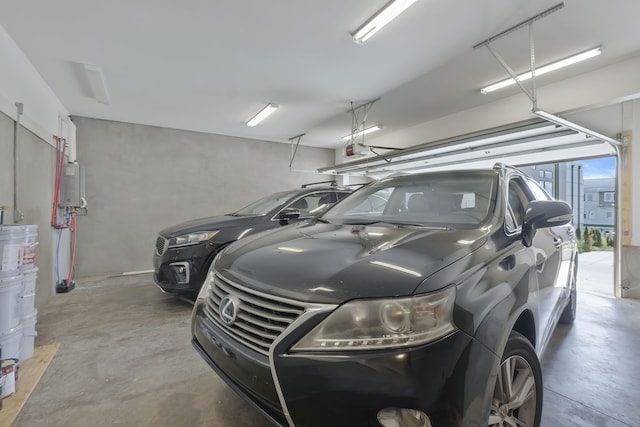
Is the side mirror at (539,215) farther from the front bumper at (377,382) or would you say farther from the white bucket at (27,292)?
the white bucket at (27,292)

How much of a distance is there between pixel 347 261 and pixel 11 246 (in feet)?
8.19

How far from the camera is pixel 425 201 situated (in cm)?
197

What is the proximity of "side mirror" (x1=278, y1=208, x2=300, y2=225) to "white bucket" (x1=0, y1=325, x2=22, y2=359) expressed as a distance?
2.29m

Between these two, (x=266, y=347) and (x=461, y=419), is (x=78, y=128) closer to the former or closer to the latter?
(x=266, y=347)

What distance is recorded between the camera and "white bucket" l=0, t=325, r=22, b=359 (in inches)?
80.2

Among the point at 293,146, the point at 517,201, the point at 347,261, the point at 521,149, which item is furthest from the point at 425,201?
the point at 293,146

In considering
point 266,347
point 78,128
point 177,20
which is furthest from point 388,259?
point 78,128

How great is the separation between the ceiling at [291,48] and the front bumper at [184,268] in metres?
2.33

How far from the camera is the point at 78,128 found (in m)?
5.59

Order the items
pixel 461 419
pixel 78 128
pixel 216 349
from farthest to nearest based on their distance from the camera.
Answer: pixel 78 128 < pixel 216 349 < pixel 461 419

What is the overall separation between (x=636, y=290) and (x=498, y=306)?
15.6ft

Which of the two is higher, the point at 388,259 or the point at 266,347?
the point at 388,259

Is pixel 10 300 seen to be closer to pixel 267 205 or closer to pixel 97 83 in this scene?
pixel 267 205

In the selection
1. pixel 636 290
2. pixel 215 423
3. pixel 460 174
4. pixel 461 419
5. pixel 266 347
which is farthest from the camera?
pixel 636 290
